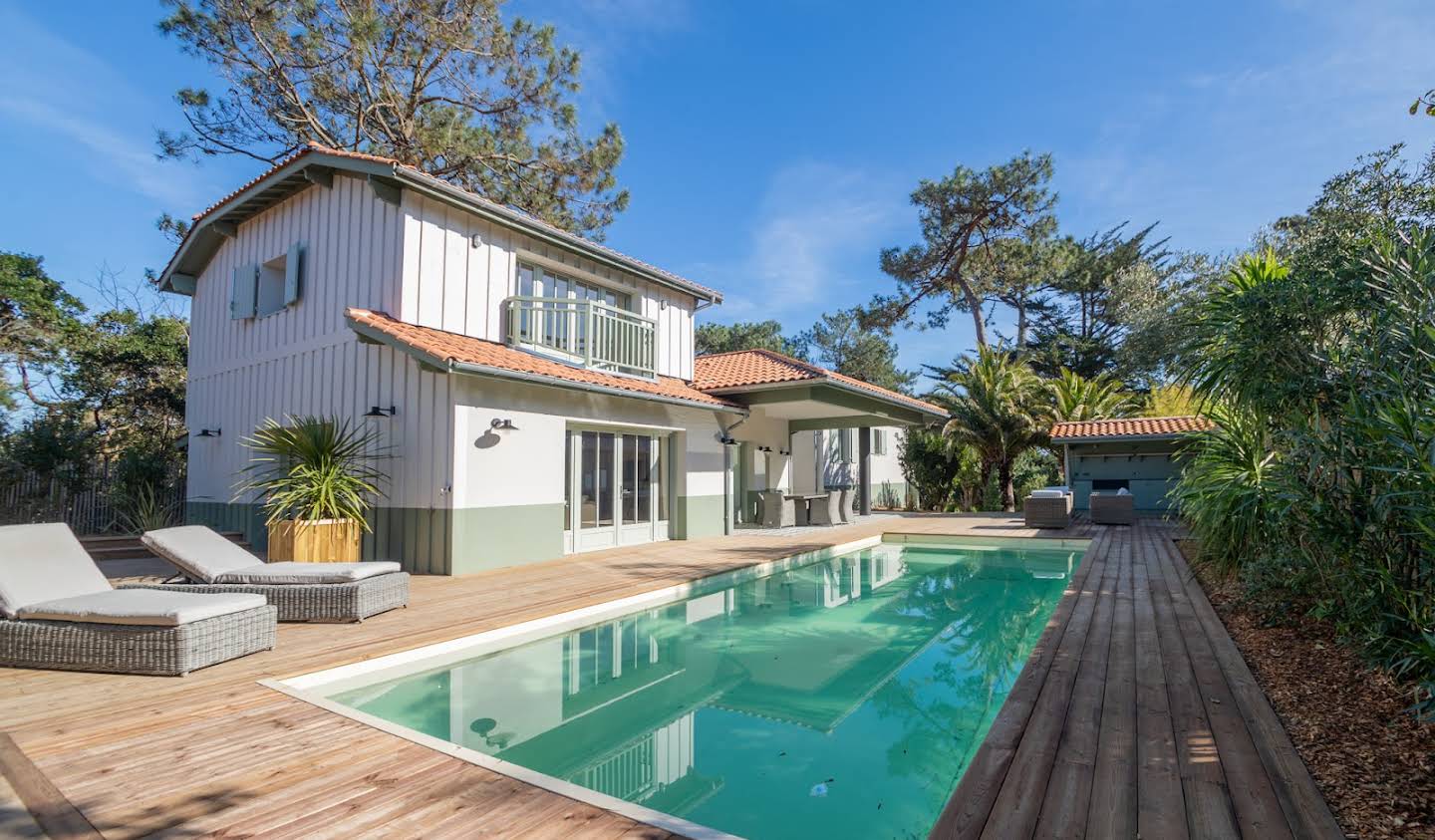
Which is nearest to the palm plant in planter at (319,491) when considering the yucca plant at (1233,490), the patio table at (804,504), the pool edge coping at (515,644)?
the pool edge coping at (515,644)

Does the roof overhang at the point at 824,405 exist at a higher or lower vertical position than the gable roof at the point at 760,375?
lower

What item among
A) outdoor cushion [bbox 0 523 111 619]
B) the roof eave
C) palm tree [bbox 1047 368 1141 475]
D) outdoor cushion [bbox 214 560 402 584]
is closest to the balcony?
the roof eave

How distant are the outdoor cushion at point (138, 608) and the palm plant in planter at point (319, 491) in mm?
2865

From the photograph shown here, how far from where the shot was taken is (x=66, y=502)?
41.1 feet

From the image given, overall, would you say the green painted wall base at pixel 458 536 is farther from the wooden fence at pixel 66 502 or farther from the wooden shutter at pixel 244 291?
the wooden fence at pixel 66 502

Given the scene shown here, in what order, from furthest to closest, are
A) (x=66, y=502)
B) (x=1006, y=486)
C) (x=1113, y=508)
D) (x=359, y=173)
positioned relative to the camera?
(x=1006, y=486), (x=1113, y=508), (x=66, y=502), (x=359, y=173)

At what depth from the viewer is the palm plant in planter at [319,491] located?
26.0 feet

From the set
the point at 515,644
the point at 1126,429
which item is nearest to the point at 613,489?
the point at 515,644

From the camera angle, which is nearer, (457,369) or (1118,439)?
(457,369)

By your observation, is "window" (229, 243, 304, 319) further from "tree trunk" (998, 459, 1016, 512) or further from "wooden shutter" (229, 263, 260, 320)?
"tree trunk" (998, 459, 1016, 512)

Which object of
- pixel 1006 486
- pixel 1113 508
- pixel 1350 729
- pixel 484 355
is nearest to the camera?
pixel 1350 729

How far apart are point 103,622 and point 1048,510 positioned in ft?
50.6

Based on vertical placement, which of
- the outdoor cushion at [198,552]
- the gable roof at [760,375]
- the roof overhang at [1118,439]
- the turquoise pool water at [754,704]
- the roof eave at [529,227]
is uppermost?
the roof eave at [529,227]

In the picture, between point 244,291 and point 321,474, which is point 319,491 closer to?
point 321,474
